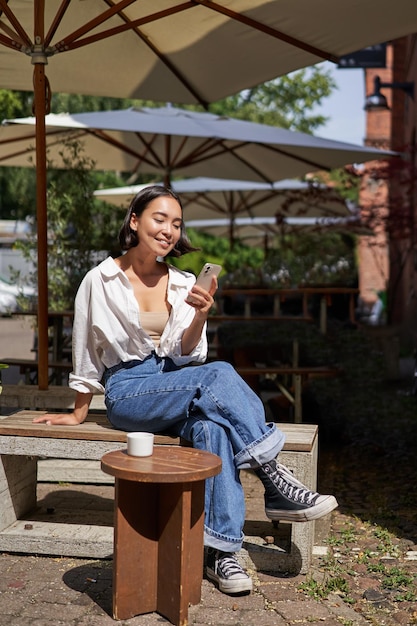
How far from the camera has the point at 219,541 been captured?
12.5 ft

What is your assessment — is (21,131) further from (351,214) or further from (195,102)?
(351,214)

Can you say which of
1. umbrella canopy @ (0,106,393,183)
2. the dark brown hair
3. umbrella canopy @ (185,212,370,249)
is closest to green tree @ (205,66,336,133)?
umbrella canopy @ (185,212,370,249)

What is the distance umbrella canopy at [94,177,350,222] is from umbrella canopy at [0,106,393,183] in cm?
317

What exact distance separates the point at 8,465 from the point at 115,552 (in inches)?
45.7

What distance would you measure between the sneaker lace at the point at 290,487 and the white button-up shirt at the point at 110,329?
2.29ft

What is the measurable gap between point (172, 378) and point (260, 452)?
518 mm

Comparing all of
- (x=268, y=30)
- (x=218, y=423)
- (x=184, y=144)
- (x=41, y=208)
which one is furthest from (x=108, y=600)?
(x=184, y=144)

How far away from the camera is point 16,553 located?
4340 millimetres

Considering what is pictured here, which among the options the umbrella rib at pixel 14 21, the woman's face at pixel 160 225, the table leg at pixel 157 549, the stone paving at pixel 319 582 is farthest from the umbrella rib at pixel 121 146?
the table leg at pixel 157 549

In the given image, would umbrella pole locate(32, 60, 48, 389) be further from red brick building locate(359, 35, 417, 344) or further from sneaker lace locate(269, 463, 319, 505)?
red brick building locate(359, 35, 417, 344)

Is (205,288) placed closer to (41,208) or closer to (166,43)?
(41,208)

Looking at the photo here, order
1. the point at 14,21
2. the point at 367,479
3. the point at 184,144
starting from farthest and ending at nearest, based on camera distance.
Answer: the point at 184,144
the point at 367,479
the point at 14,21

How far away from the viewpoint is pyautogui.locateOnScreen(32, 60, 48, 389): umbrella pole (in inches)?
Result: 206

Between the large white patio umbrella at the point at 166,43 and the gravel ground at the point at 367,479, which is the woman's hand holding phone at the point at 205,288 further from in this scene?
the large white patio umbrella at the point at 166,43
